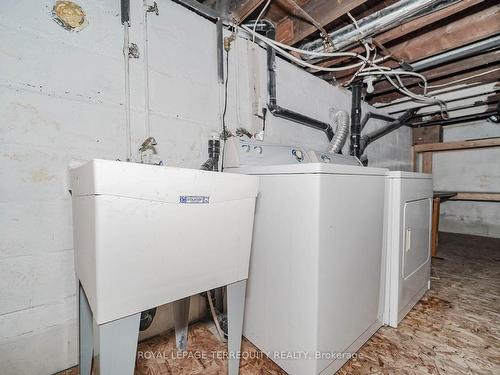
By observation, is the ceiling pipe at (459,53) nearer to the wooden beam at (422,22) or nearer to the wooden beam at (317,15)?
the wooden beam at (422,22)

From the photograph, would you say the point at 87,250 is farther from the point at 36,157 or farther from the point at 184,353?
the point at 184,353

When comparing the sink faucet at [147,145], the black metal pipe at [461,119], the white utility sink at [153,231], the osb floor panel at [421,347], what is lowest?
the osb floor panel at [421,347]

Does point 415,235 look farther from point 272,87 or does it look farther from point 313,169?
point 272,87

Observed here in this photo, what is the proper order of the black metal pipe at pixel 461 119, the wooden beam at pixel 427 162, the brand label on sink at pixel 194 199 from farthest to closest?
the wooden beam at pixel 427 162 < the black metal pipe at pixel 461 119 < the brand label on sink at pixel 194 199

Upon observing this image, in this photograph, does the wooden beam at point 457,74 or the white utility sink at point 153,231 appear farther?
the wooden beam at point 457,74

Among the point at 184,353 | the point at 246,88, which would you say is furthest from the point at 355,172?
the point at 184,353

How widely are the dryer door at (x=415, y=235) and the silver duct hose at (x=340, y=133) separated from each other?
788 mm

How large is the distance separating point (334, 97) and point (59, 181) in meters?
2.35

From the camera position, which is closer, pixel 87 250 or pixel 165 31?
pixel 87 250

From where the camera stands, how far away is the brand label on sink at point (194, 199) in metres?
0.77

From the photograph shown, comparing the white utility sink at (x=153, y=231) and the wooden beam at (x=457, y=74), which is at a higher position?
the wooden beam at (x=457, y=74)

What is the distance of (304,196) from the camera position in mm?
1019

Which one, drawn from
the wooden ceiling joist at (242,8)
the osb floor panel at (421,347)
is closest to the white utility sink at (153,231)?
the osb floor panel at (421,347)

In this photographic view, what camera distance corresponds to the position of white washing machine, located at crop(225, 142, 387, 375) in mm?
1007
